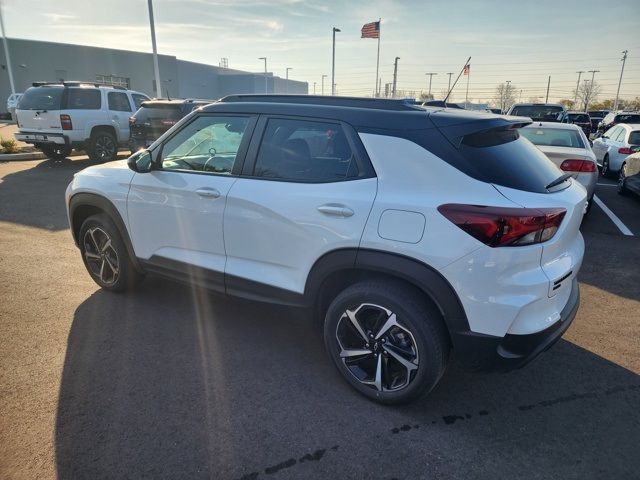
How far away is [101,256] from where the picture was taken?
4.23 meters

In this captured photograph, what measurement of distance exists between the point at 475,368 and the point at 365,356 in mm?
665

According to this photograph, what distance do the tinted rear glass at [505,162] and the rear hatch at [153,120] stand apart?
9984 mm

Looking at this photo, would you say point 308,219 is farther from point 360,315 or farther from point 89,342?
point 89,342

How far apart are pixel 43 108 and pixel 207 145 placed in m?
10.6

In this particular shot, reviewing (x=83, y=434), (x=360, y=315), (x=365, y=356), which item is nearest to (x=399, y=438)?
(x=365, y=356)

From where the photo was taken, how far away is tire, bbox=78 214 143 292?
405 cm

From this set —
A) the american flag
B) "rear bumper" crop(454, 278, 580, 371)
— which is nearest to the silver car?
"rear bumper" crop(454, 278, 580, 371)

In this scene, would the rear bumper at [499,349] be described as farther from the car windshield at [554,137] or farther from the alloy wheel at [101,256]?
the car windshield at [554,137]

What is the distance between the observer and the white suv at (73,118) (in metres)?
11.7

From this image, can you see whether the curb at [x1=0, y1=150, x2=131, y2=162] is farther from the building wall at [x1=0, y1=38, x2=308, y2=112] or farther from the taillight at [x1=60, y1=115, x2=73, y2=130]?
the building wall at [x1=0, y1=38, x2=308, y2=112]

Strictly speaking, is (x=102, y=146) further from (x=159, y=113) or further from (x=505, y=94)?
(x=505, y=94)

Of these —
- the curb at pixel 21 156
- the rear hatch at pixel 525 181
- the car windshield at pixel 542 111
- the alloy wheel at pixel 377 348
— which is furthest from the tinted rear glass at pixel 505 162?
the curb at pixel 21 156

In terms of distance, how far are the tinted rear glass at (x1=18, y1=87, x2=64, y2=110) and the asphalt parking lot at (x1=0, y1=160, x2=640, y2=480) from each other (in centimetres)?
926

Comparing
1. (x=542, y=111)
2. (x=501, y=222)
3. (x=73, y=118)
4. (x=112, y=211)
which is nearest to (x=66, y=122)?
(x=73, y=118)
